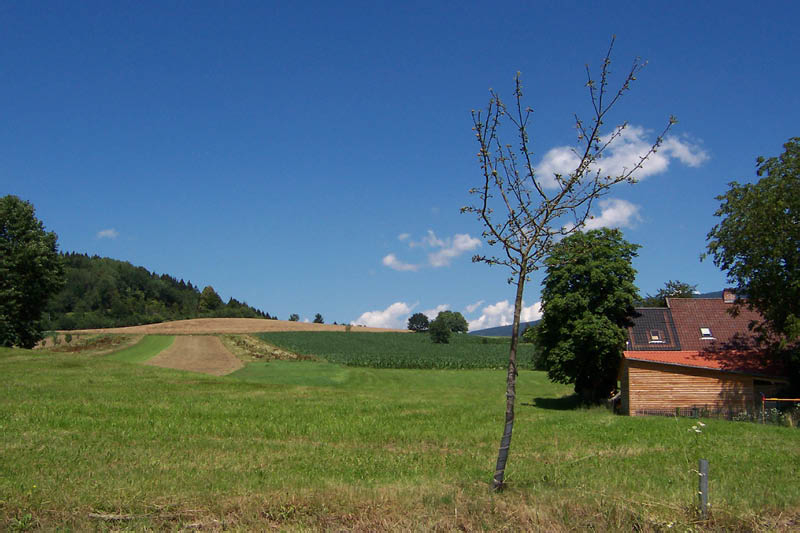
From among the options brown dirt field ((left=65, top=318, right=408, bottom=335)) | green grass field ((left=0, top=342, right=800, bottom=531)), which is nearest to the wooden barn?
green grass field ((left=0, top=342, right=800, bottom=531))

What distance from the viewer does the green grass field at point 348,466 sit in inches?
306

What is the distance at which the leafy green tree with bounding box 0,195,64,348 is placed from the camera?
56281mm

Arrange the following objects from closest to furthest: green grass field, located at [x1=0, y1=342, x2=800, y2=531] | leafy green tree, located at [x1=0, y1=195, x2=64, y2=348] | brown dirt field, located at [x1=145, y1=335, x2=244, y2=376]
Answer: green grass field, located at [x1=0, y1=342, x2=800, y2=531]
leafy green tree, located at [x1=0, y1=195, x2=64, y2=348]
brown dirt field, located at [x1=145, y1=335, x2=244, y2=376]

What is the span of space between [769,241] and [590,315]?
1176 cm

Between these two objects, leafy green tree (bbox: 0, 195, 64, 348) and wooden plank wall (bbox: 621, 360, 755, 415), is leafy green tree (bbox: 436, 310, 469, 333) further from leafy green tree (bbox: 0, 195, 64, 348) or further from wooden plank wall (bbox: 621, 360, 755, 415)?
wooden plank wall (bbox: 621, 360, 755, 415)

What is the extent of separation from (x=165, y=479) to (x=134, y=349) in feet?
240

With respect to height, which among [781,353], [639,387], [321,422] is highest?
[781,353]

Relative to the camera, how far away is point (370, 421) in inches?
1001

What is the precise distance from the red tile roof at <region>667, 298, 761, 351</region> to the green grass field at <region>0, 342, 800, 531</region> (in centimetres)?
1807

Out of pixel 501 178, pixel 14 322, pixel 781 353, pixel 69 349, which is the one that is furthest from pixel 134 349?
pixel 501 178

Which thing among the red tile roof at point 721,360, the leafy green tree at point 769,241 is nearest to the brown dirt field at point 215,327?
the red tile roof at point 721,360

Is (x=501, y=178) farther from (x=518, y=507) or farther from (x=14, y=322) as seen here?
(x=14, y=322)

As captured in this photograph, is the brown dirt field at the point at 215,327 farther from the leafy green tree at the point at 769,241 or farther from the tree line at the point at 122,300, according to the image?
the leafy green tree at the point at 769,241

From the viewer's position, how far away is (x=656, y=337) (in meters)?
42.5
